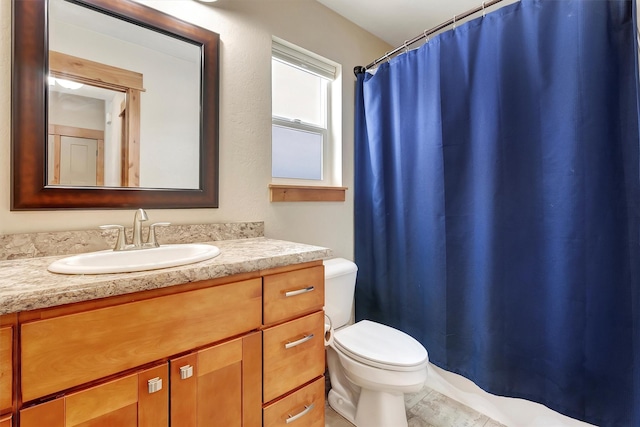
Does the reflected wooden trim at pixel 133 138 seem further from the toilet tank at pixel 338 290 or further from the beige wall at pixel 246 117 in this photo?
the toilet tank at pixel 338 290

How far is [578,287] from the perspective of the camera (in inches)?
45.0

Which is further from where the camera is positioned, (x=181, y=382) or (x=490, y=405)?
(x=490, y=405)

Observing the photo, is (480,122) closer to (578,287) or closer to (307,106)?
(578,287)

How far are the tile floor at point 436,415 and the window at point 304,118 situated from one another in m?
1.33

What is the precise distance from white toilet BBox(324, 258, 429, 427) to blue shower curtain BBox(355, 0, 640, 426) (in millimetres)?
331

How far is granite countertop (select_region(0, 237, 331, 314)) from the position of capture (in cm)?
60

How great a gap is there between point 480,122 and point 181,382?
1595 millimetres

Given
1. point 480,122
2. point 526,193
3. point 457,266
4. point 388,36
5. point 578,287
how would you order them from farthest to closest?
point 388,36, point 457,266, point 480,122, point 526,193, point 578,287

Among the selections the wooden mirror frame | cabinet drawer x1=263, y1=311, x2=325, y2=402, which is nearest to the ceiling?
the wooden mirror frame

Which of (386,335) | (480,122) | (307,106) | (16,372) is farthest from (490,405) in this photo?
(307,106)

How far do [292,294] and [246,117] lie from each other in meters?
0.93

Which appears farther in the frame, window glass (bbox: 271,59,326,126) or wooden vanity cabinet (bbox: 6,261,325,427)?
window glass (bbox: 271,59,326,126)

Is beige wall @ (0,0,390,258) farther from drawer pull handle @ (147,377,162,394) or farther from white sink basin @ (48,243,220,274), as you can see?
drawer pull handle @ (147,377,162,394)

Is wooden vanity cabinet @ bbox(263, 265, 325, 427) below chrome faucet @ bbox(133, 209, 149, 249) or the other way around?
below
